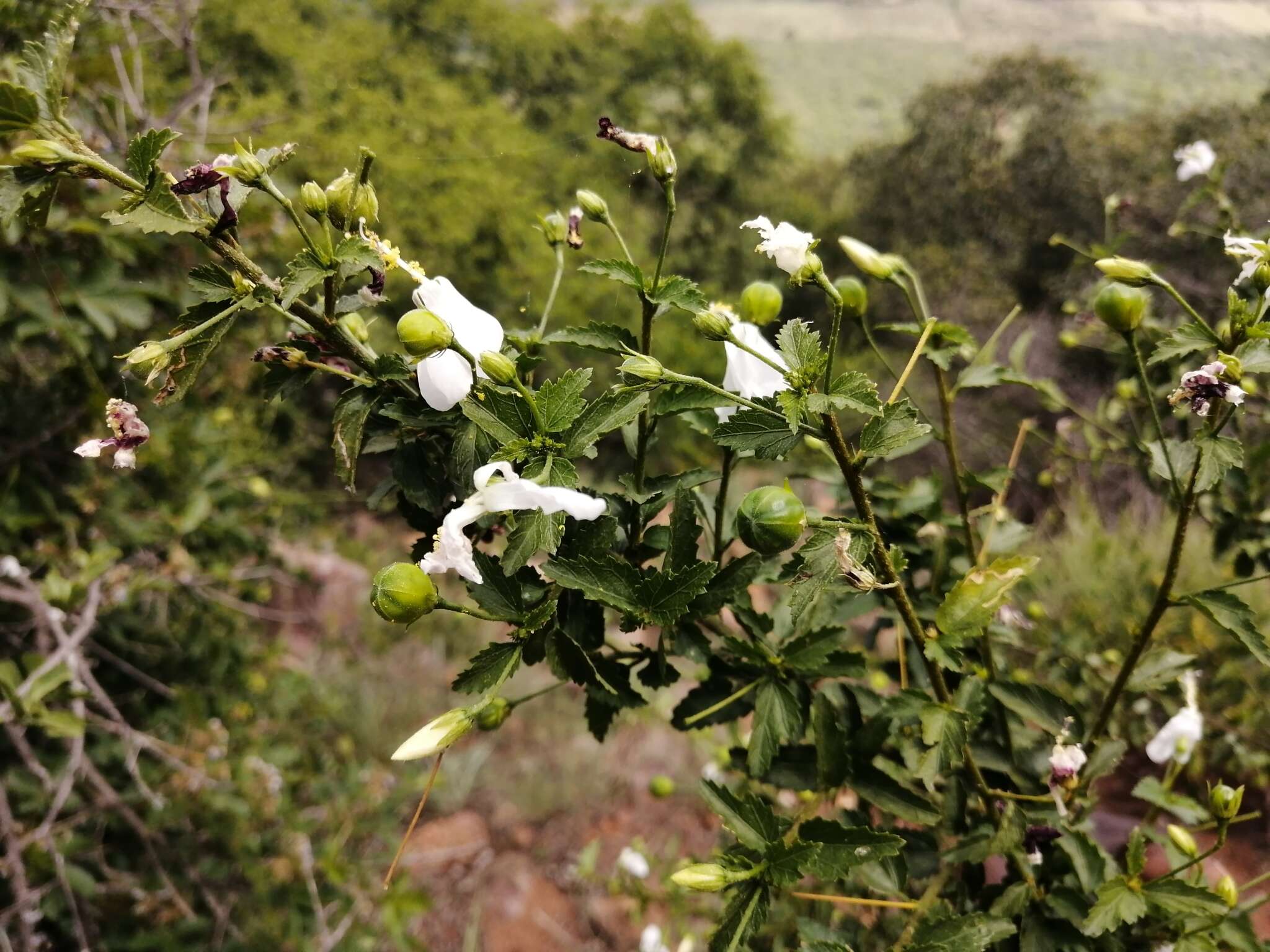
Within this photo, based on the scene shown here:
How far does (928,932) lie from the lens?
1.84 feet

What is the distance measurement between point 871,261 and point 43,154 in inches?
23.6

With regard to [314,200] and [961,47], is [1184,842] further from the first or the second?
[961,47]

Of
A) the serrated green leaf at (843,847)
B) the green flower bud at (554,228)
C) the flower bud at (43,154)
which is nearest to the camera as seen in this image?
the flower bud at (43,154)

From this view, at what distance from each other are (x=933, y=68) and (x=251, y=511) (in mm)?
5233

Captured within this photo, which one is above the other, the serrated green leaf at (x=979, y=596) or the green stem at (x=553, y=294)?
the green stem at (x=553, y=294)

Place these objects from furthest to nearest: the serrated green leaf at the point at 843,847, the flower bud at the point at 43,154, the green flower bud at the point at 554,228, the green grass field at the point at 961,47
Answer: the green grass field at the point at 961,47 < the green flower bud at the point at 554,228 < the serrated green leaf at the point at 843,847 < the flower bud at the point at 43,154

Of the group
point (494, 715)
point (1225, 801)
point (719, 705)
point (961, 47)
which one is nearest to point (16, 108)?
point (494, 715)

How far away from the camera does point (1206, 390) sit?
0.55 metres

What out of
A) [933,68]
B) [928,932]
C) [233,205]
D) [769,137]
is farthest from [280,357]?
[769,137]

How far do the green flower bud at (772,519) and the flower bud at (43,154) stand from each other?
47 centimetres

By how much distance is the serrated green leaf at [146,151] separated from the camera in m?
0.44

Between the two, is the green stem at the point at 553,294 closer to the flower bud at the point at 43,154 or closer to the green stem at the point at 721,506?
the green stem at the point at 721,506

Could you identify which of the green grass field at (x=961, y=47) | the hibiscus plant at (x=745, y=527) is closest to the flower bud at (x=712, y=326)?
the hibiscus plant at (x=745, y=527)

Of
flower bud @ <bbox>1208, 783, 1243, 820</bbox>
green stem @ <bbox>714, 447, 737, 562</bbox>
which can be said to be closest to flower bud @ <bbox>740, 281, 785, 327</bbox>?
green stem @ <bbox>714, 447, 737, 562</bbox>
